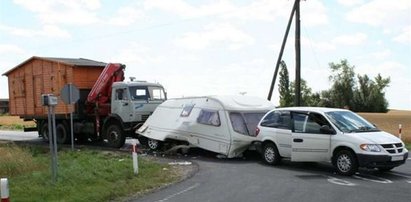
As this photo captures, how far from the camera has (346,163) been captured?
13.2 meters

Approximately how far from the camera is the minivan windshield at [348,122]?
44.7ft

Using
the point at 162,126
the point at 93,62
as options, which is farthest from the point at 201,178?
the point at 93,62

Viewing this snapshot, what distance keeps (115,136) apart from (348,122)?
1128 cm

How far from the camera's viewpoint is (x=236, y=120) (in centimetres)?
1730

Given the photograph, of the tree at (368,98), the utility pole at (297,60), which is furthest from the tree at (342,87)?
the utility pole at (297,60)

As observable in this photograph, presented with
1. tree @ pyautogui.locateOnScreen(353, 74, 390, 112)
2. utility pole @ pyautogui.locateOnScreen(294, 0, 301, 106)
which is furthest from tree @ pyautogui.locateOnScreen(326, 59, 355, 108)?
utility pole @ pyautogui.locateOnScreen(294, 0, 301, 106)

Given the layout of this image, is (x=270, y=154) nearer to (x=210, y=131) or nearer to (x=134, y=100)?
(x=210, y=131)

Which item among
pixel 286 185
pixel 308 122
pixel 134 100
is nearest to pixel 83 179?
pixel 286 185

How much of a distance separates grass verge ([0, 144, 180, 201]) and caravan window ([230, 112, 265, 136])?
9.25 ft

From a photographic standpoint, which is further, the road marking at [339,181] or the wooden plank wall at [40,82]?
the wooden plank wall at [40,82]

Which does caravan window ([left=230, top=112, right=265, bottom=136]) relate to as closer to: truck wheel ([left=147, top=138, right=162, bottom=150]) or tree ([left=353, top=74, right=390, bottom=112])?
truck wheel ([left=147, top=138, right=162, bottom=150])

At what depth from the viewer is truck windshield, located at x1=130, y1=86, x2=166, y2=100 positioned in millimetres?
22016

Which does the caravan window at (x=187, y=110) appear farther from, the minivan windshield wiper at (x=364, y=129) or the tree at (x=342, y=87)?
the tree at (x=342, y=87)

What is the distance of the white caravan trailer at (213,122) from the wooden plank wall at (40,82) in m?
5.71
